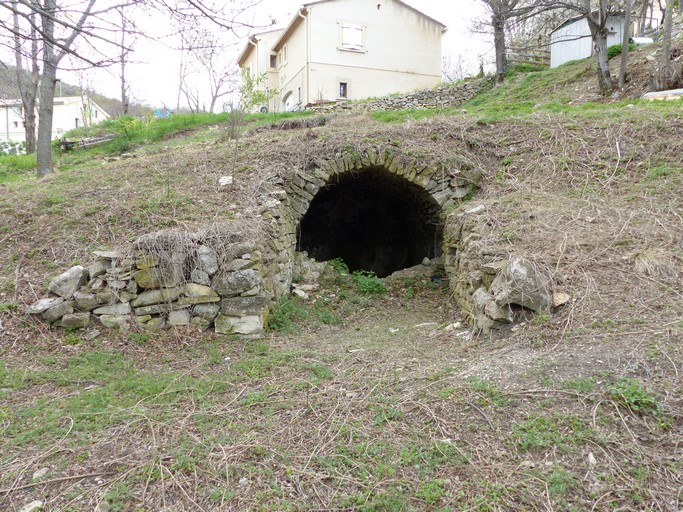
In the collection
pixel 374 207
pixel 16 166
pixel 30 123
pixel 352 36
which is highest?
pixel 352 36

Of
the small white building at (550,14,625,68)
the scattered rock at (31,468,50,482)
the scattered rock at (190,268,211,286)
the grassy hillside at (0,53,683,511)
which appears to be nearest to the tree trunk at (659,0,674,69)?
the grassy hillside at (0,53,683,511)

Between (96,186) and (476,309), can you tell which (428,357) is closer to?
(476,309)

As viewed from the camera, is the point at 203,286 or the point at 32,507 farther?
the point at 203,286

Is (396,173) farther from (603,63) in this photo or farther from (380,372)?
(603,63)

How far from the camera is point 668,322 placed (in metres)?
3.62

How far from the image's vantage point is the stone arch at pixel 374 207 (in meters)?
7.23

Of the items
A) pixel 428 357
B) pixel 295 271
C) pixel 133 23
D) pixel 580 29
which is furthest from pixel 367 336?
pixel 580 29

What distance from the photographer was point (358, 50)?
1925 centimetres

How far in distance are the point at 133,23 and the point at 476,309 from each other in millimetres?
4187

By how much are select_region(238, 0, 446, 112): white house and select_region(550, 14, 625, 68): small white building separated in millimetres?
5191

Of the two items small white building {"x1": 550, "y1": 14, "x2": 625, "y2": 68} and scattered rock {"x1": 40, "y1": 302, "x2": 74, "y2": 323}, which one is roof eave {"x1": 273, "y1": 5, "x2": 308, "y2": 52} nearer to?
small white building {"x1": 550, "y1": 14, "x2": 625, "y2": 68}

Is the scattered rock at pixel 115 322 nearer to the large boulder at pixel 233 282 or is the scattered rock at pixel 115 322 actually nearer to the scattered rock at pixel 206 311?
the scattered rock at pixel 206 311

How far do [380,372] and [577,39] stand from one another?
1628 cm

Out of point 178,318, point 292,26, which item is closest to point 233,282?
point 178,318
